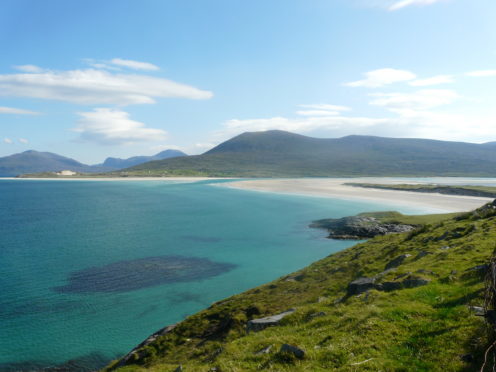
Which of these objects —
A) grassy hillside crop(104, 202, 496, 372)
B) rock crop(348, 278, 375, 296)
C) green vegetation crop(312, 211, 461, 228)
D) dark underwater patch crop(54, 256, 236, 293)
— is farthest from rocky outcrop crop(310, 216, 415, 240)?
rock crop(348, 278, 375, 296)

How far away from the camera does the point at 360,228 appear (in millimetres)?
78438

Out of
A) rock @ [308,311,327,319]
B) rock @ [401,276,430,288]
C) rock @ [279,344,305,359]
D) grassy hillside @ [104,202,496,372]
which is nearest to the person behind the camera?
grassy hillside @ [104,202,496,372]

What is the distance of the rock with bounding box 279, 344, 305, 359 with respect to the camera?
43.3 feet

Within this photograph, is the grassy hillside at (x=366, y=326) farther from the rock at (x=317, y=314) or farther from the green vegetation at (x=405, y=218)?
the green vegetation at (x=405, y=218)

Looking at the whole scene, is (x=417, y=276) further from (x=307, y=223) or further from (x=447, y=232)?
(x=307, y=223)

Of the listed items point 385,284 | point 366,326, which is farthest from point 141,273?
point 366,326

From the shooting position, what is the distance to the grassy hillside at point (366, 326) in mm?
12062

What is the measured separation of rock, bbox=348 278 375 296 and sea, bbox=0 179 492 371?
69.0ft

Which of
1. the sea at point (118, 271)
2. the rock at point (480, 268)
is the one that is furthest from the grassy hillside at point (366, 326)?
the sea at point (118, 271)

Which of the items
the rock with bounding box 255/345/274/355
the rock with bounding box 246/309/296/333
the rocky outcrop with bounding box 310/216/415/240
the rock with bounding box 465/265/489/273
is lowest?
the rocky outcrop with bounding box 310/216/415/240

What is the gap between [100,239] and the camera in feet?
248

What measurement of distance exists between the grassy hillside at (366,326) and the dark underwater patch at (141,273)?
18075 millimetres

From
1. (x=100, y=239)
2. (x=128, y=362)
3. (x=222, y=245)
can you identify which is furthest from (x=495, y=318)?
(x=100, y=239)

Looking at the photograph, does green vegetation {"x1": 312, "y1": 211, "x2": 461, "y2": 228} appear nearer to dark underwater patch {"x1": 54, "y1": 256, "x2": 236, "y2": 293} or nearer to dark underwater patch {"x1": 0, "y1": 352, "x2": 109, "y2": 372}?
dark underwater patch {"x1": 54, "y1": 256, "x2": 236, "y2": 293}
